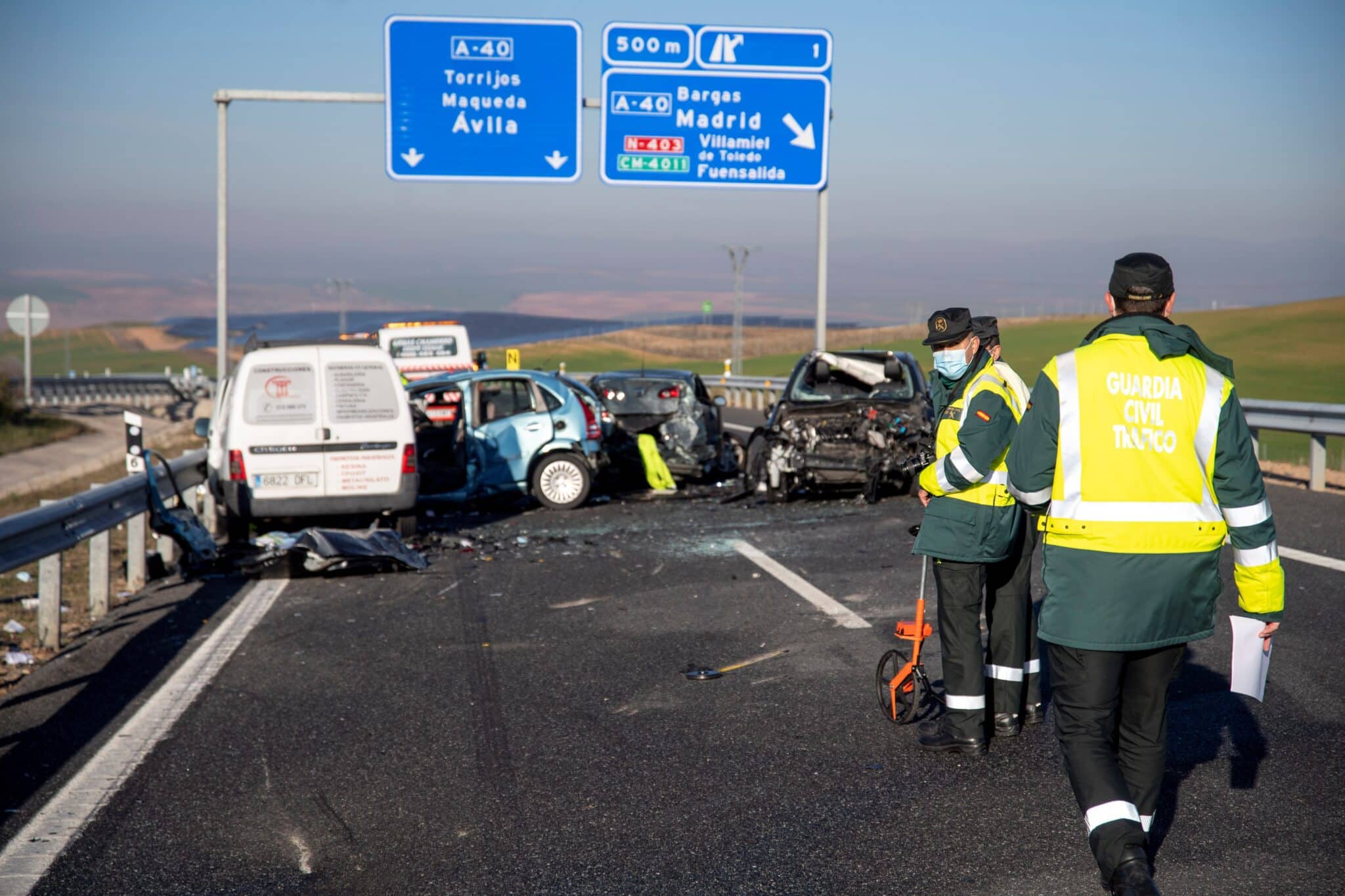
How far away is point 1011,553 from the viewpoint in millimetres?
5852

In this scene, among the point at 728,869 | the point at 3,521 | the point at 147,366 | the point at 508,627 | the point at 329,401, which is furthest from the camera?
the point at 147,366

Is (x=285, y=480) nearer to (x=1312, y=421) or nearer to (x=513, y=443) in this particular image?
(x=513, y=443)

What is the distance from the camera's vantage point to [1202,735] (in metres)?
5.78

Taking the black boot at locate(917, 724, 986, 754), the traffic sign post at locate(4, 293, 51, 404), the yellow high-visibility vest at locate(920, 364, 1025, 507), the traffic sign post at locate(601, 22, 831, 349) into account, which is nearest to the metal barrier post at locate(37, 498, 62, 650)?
the black boot at locate(917, 724, 986, 754)

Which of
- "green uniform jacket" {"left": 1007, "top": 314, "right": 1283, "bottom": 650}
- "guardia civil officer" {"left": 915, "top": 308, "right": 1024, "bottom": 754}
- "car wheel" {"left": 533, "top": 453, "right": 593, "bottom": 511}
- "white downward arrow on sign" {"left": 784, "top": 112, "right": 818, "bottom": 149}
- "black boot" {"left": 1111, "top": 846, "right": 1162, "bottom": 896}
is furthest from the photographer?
"white downward arrow on sign" {"left": 784, "top": 112, "right": 818, "bottom": 149}

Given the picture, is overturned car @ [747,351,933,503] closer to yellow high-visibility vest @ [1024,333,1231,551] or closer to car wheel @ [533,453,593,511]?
car wheel @ [533,453,593,511]

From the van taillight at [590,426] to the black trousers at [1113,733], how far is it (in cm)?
1157

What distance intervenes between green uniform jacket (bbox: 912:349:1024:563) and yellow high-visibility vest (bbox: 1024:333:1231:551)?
4.60 ft

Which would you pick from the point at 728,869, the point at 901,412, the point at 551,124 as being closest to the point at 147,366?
the point at 551,124

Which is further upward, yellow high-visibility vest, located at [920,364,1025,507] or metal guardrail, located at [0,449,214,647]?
yellow high-visibility vest, located at [920,364,1025,507]

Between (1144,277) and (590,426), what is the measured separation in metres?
11.8

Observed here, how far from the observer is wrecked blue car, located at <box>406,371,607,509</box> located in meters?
15.2

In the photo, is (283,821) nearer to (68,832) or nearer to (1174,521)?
(68,832)

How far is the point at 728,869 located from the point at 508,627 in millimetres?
4442
